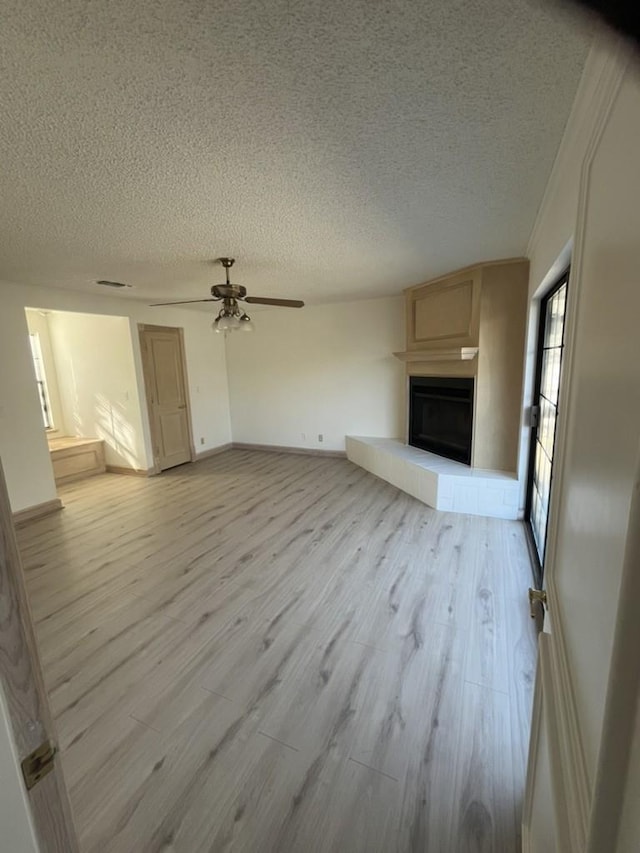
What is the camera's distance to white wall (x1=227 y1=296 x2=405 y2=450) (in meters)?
5.40

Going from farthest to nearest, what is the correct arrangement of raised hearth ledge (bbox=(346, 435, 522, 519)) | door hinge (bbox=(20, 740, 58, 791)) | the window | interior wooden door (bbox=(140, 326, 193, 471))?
the window
interior wooden door (bbox=(140, 326, 193, 471))
raised hearth ledge (bbox=(346, 435, 522, 519))
door hinge (bbox=(20, 740, 58, 791))

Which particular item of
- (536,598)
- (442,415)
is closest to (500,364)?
(442,415)

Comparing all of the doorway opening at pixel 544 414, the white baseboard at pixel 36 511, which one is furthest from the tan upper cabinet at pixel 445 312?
the white baseboard at pixel 36 511

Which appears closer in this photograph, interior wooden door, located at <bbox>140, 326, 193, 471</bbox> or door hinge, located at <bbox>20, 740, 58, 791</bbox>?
door hinge, located at <bbox>20, 740, 58, 791</bbox>

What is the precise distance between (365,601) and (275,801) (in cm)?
120

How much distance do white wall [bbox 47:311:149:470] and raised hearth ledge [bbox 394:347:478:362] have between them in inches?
144

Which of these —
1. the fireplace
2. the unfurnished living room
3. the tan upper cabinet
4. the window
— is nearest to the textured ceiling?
the unfurnished living room

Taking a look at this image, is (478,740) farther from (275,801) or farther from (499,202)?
(499,202)

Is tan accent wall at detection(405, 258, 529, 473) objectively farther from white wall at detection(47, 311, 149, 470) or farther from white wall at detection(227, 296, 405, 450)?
white wall at detection(47, 311, 149, 470)

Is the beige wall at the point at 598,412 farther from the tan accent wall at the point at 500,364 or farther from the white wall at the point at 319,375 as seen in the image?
the white wall at the point at 319,375

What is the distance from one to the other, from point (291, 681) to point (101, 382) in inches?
197

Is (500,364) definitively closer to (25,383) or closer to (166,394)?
(166,394)

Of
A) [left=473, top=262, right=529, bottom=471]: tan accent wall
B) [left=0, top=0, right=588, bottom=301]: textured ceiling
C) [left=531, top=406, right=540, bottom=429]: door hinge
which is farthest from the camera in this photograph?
[left=473, top=262, right=529, bottom=471]: tan accent wall

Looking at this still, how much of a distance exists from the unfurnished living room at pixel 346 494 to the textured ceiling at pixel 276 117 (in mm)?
12
